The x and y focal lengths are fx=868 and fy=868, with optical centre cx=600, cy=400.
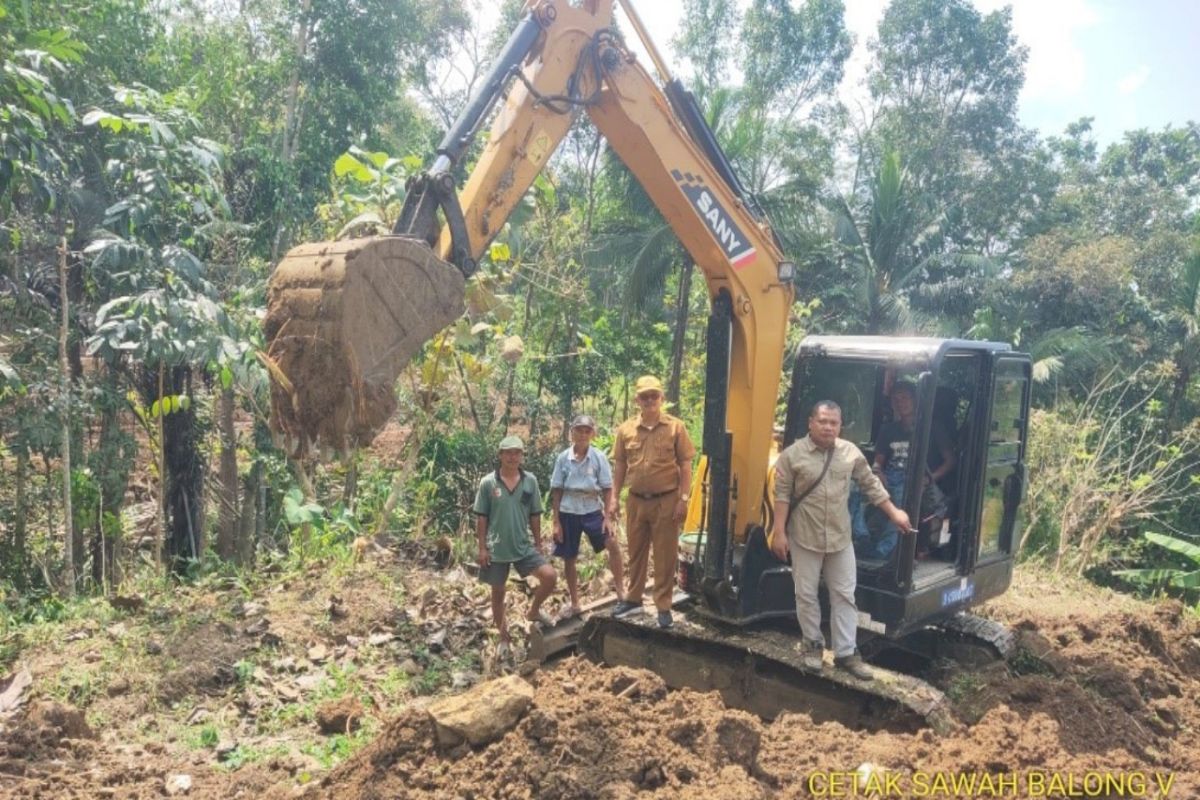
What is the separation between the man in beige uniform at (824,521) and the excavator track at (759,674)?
0.52ft

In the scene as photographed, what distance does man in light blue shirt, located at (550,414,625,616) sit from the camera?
18.5ft

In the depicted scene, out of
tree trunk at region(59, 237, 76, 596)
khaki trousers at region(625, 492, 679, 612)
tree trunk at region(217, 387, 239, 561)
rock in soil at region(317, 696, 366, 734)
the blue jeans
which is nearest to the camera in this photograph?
the blue jeans

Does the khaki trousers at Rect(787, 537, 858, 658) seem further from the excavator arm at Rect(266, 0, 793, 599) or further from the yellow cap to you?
the yellow cap

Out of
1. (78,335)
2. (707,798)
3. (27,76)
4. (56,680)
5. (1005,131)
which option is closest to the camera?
(707,798)

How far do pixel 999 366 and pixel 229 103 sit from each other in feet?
31.2

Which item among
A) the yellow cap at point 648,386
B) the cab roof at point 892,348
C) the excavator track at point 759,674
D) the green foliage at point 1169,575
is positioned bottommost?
the green foliage at point 1169,575

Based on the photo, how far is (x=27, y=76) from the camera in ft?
12.5

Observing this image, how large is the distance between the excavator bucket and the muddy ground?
152cm

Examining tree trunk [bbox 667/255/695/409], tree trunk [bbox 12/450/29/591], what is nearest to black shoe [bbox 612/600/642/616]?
tree trunk [bbox 12/450/29/591]

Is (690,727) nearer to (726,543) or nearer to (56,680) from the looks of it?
(726,543)

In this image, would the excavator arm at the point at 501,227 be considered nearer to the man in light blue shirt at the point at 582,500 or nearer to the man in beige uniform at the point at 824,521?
the man in beige uniform at the point at 824,521

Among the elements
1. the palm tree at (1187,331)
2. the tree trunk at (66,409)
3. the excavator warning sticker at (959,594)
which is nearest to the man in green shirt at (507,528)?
the excavator warning sticker at (959,594)

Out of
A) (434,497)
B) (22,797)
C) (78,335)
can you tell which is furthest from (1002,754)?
(78,335)

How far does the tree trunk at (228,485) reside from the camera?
9.38 metres
